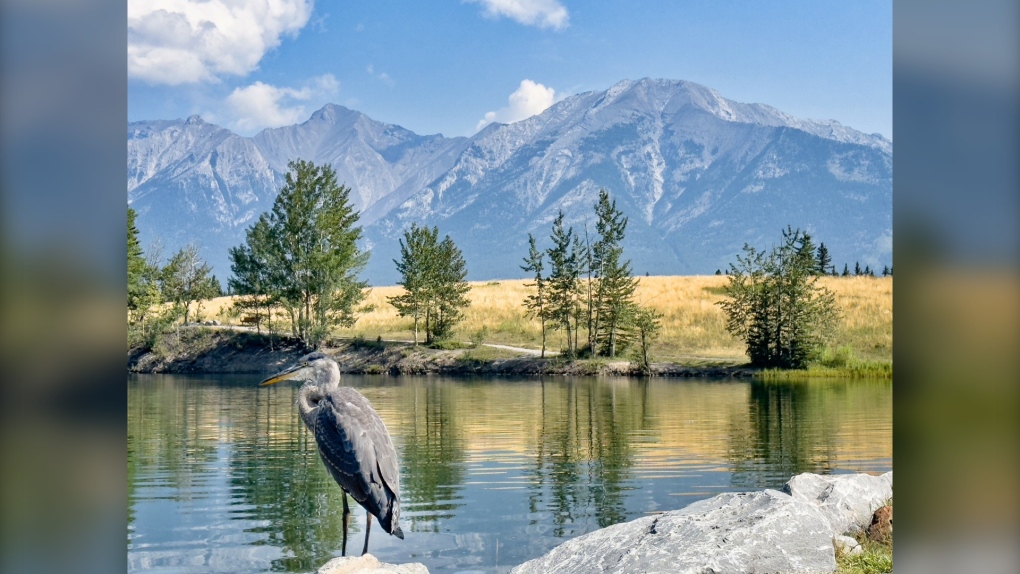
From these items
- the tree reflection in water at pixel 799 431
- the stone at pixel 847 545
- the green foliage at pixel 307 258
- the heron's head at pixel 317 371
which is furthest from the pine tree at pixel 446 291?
the stone at pixel 847 545

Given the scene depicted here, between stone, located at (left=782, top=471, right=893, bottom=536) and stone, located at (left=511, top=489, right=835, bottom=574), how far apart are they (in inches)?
42.9

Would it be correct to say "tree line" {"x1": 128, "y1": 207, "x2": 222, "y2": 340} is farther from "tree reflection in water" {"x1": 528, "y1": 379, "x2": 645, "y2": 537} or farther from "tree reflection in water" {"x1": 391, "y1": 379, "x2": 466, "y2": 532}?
"tree reflection in water" {"x1": 528, "y1": 379, "x2": 645, "y2": 537}

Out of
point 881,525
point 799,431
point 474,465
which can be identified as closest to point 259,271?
point 799,431

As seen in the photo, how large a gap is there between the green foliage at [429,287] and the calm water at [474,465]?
15.2 metres

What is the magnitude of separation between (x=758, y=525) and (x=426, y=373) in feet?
115

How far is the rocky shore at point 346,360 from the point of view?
128 feet

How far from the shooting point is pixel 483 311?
169ft

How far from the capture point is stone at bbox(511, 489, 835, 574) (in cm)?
554

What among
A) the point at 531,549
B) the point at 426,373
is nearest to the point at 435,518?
the point at 531,549

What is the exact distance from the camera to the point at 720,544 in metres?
5.71

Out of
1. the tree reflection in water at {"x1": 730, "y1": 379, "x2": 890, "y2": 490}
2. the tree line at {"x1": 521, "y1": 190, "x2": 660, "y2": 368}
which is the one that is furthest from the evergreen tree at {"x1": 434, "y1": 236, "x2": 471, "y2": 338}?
the tree reflection in water at {"x1": 730, "y1": 379, "x2": 890, "y2": 490}
